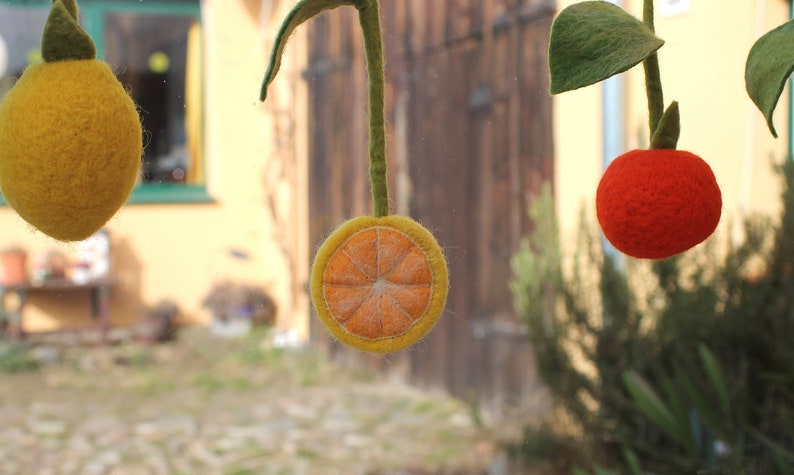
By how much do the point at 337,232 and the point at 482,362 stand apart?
210 centimetres

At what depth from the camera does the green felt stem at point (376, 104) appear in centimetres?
31

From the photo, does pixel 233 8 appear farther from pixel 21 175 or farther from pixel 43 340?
pixel 21 175

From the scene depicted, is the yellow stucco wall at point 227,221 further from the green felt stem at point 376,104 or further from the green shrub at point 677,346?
the green felt stem at point 376,104

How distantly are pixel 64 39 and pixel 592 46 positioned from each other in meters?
0.18

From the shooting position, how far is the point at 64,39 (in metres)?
0.29

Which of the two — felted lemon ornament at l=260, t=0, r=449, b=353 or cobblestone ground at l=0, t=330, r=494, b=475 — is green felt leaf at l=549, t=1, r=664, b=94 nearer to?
felted lemon ornament at l=260, t=0, r=449, b=353

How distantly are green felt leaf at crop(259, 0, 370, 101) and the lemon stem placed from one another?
0.11 metres

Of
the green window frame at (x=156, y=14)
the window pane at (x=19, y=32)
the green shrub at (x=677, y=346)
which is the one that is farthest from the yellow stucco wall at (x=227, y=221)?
the green shrub at (x=677, y=346)

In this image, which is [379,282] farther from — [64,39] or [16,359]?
[16,359]

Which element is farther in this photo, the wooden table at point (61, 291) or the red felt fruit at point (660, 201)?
the wooden table at point (61, 291)

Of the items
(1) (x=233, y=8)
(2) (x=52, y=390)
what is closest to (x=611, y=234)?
(2) (x=52, y=390)

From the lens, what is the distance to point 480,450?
2043 mm

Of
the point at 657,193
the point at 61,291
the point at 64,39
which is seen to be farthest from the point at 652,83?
the point at 61,291

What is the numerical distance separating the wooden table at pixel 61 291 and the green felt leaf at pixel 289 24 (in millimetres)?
3562
